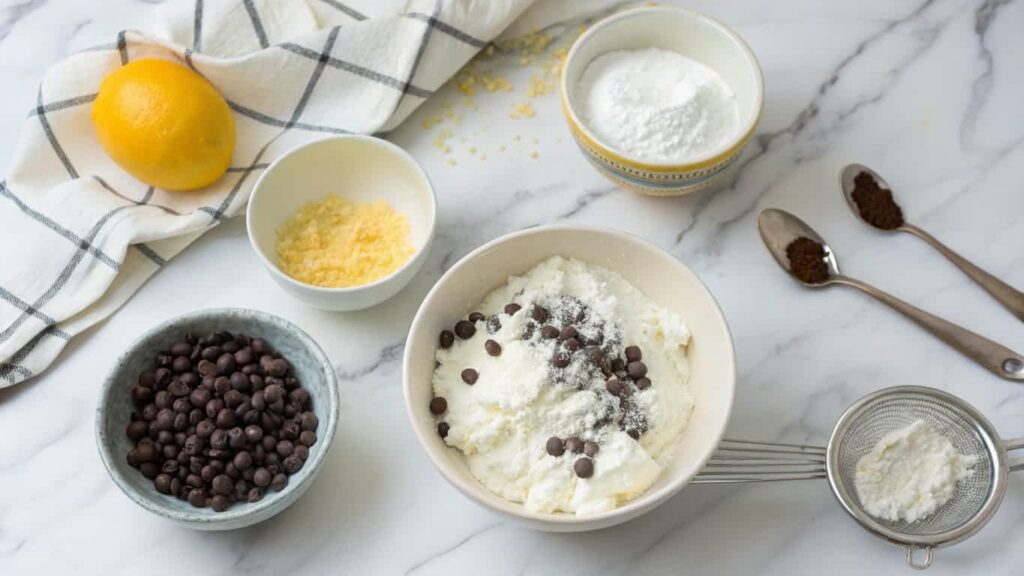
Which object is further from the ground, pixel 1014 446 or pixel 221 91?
pixel 221 91

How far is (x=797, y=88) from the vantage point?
83.7 inches

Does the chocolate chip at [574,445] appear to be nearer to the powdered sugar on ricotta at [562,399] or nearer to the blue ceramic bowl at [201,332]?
the powdered sugar on ricotta at [562,399]

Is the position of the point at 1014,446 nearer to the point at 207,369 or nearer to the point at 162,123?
the point at 207,369

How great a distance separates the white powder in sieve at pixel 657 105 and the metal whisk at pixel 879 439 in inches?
21.5

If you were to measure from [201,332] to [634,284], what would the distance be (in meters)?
0.77

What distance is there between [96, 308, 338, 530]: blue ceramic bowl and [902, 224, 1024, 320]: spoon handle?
117 centimetres

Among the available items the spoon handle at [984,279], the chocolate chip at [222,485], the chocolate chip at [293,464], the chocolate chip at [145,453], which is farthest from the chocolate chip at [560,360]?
the spoon handle at [984,279]

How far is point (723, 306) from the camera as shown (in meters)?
1.90

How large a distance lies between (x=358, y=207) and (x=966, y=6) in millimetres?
1411

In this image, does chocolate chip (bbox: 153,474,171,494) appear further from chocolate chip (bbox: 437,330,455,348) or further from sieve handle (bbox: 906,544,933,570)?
sieve handle (bbox: 906,544,933,570)

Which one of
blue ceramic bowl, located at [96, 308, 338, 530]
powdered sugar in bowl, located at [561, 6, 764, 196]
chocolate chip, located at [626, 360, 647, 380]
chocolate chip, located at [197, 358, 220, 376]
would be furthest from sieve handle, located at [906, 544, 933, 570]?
chocolate chip, located at [197, 358, 220, 376]

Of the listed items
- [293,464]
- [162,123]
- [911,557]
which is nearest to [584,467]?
[293,464]

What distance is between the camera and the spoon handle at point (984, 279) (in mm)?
1854

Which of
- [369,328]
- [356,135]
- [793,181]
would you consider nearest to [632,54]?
[793,181]
